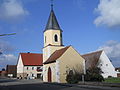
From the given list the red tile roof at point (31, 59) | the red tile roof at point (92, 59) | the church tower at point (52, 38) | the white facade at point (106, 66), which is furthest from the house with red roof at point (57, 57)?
the red tile roof at point (31, 59)

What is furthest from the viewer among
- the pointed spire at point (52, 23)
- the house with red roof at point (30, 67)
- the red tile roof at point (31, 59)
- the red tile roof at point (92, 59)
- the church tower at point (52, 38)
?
the red tile roof at point (31, 59)

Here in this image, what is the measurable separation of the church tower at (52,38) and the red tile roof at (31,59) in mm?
25571

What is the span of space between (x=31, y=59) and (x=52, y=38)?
99.6ft

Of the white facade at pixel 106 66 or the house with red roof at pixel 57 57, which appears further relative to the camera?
the white facade at pixel 106 66

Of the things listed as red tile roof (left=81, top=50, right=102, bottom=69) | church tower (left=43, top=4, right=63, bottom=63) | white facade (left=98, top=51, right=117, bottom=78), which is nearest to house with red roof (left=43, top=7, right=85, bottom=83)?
church tower (left=43, top=4, right=63, bottom=63)

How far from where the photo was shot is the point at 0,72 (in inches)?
5901

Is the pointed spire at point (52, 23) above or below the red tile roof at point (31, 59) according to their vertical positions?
above

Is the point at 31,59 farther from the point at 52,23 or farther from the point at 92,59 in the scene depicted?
the point at 52,23

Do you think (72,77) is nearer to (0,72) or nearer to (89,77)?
(89,77)

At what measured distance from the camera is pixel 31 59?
7444 centimetres

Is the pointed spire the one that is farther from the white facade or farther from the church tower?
the white facade

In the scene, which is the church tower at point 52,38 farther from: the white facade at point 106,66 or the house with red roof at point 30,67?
the house with red roof at point 30,67

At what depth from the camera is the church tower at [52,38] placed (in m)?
46.2

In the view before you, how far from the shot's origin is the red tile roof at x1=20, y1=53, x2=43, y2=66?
7244cm
